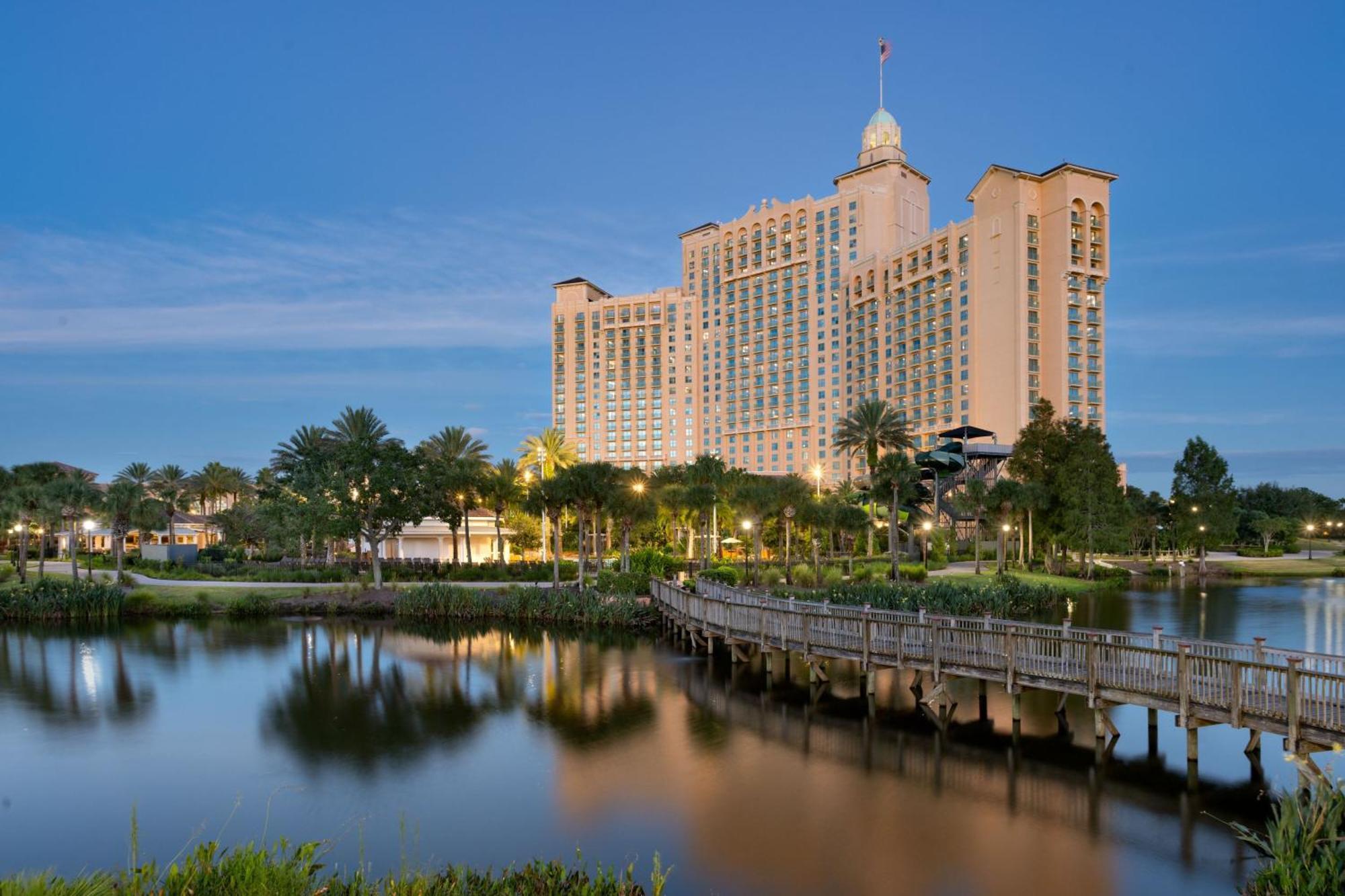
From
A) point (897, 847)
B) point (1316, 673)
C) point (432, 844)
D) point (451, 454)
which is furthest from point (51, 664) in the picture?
point (451, 454)

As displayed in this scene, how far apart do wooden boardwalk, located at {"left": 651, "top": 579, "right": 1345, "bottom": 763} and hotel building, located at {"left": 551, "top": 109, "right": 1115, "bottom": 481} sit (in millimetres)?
61887

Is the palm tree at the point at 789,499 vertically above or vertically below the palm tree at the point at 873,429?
below

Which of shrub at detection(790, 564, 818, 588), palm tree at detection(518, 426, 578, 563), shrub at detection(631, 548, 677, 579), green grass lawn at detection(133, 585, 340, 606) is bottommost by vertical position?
green grass lawn at detection(133, 585, 340, 606)

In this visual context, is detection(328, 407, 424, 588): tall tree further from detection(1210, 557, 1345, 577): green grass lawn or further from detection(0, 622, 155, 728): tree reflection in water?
detection(1210, 557, 1345, 577): green grass lawn

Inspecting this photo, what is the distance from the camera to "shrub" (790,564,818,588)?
49.7 meters

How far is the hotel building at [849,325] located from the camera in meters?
108

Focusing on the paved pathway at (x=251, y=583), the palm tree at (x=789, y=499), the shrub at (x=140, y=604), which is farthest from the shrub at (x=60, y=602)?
the palm tree at (x=789, y=499)

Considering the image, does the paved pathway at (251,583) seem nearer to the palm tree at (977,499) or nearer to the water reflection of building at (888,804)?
the water reflection of building at (888,804)

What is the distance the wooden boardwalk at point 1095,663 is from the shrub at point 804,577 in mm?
22820

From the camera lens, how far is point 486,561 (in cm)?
6384

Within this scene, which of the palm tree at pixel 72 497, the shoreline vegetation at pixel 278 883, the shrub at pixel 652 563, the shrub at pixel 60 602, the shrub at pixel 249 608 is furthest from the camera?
the palm tree at pixel 72 497

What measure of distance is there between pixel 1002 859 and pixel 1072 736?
779 cm

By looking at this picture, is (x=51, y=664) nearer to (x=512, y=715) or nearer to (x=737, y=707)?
(x=512, y=715)

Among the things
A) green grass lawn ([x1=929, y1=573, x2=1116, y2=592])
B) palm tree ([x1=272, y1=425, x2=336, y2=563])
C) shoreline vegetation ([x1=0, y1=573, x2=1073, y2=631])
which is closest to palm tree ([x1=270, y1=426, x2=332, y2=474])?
palm tree ([x1=272, y1=425, x2=336, y2=563])
